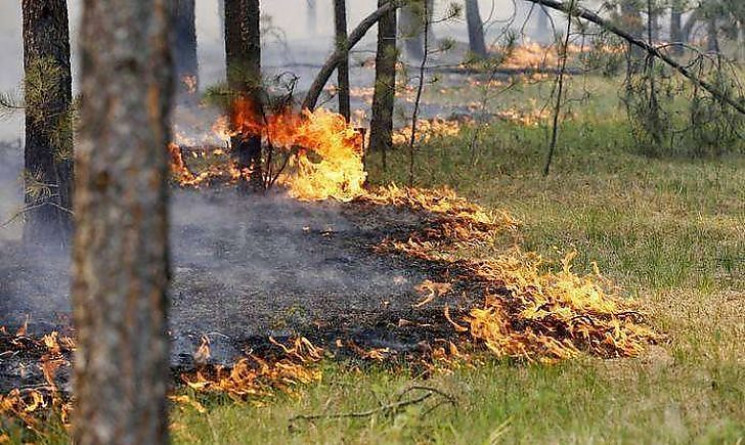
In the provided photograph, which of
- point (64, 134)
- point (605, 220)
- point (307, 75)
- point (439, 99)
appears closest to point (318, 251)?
point (64, 134)

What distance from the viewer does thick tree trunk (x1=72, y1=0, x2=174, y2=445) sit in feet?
7.99

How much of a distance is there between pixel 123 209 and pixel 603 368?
3.86 meters

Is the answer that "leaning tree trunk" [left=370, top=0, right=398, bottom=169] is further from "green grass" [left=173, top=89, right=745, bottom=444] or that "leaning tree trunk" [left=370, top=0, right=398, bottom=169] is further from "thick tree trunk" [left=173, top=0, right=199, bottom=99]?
"thick tree trunk" [left=173, top=0, right=199, bottom=99]

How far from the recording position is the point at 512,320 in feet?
22.0

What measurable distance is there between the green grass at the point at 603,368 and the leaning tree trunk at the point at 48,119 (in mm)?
3431

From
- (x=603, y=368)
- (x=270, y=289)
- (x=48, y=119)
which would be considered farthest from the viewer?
(x=48, y=119)

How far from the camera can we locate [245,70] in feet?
35.6

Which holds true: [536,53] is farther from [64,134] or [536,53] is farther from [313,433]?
[313,433]

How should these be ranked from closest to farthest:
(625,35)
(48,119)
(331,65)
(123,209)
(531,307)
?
1. (123,209)
2. (531,307)
3. (48,119)
4. (331,65)
5. (625,35)

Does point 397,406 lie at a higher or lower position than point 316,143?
lower

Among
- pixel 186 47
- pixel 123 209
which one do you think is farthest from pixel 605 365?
pixel 186 47

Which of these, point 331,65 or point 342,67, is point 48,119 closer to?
point 331,65

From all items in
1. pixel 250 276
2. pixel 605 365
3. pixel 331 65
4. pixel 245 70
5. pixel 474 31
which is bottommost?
pixel 605 365

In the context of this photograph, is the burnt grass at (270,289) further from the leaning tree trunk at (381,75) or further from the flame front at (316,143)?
the leaning tree trunk at (381,75)
